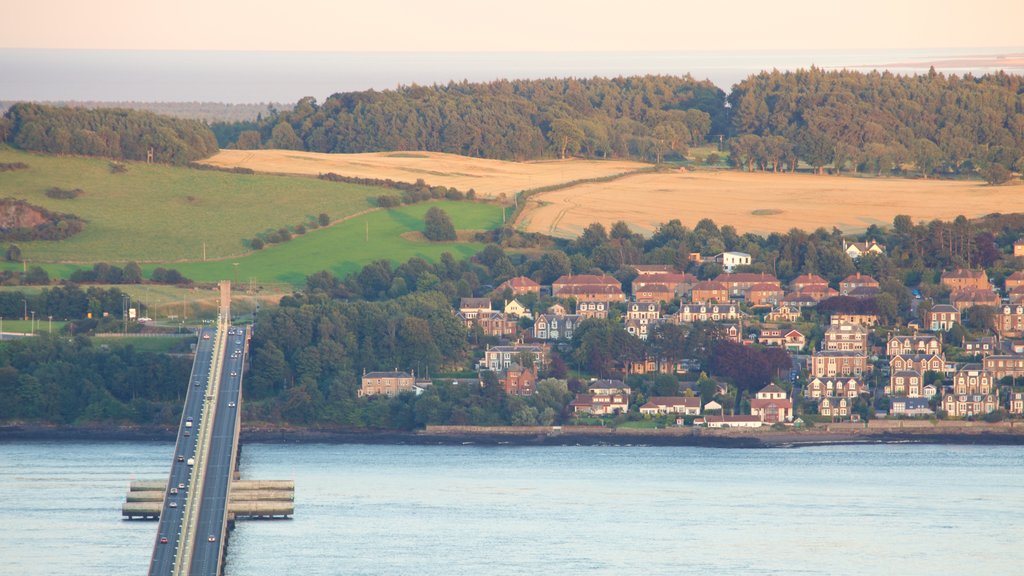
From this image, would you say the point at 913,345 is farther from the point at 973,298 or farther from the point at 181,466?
the point at 181,466

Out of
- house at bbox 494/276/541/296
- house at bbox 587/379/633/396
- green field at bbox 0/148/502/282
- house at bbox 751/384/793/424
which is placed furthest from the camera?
green field at bbox 0/148/502/282

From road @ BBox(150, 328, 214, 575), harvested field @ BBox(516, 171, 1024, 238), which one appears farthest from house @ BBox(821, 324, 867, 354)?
road @ BBox(150, 328, 214, 575)

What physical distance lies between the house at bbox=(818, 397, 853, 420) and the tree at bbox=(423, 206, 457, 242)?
71.1 feet

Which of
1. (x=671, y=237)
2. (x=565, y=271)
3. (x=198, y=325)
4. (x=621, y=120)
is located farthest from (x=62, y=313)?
(x=621, y=120)

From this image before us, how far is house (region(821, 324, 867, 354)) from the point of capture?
6956cm

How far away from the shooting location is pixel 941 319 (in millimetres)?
72188

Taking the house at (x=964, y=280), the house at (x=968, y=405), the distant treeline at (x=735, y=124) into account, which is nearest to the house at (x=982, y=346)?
the house at (x=968, y=405)

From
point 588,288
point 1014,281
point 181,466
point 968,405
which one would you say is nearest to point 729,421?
point 968,405

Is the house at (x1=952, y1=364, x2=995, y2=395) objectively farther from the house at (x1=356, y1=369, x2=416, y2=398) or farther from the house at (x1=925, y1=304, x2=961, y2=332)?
the house at (x1=356, y1=369, x2=416, y2=398)

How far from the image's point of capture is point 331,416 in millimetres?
64500

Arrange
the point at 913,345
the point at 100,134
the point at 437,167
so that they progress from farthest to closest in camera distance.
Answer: the point at 437,167 < the point at 100,134 < the point at 913,345

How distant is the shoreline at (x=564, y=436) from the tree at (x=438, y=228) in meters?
20.2

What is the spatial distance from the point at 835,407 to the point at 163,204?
3036 cm

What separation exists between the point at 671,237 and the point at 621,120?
30.4 m
